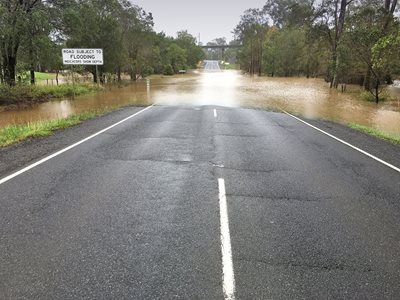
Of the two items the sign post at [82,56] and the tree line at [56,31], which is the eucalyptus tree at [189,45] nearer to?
the tree line at [56,31]

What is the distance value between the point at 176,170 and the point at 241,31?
303 ft

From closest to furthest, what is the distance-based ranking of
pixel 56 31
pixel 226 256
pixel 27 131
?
pixel 226 256 → pixel 27 131 → pixel 56 31

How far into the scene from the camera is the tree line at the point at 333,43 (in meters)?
27.2

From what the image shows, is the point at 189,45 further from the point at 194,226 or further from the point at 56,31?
the point at 194,226

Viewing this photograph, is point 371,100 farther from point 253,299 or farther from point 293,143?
point 253,299

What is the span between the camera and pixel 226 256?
3973 millimetres

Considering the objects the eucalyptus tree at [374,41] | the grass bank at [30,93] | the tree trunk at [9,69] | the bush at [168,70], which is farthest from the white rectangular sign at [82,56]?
the bush at [168,70]

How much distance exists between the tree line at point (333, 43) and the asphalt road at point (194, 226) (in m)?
19.1

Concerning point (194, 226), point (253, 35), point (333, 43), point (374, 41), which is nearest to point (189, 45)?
point (253, 35)

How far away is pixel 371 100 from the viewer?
92.7 feet

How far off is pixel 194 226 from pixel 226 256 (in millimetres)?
851

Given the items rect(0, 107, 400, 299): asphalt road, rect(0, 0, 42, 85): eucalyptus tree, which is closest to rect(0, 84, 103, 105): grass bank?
rect(0, 0, 42, 85): eucalyptus tree

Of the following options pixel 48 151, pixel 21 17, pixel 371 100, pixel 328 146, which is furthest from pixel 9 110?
pixel 371 100

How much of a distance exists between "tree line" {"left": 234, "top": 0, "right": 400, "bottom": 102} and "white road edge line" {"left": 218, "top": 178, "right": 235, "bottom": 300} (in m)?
21.2
